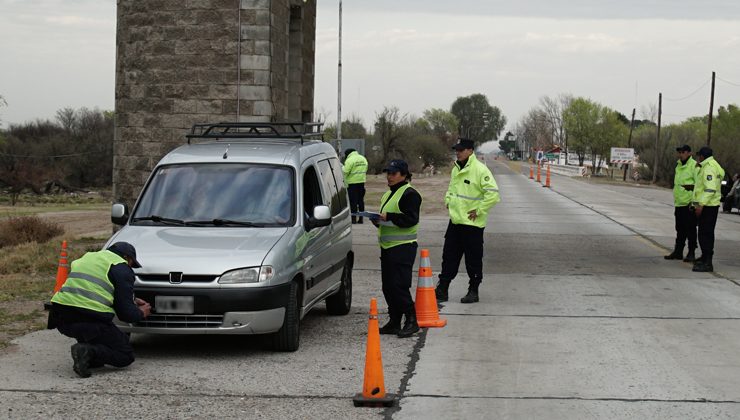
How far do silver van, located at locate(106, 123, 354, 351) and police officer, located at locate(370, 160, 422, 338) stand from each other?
0.62 meters

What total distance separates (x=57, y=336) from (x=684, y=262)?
1102cm

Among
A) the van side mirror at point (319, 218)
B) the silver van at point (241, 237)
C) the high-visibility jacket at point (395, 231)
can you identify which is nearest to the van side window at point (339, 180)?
the silver van at point (241, 237)

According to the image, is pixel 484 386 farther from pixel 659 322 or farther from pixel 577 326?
pixel 659 322

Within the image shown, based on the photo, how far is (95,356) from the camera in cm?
821

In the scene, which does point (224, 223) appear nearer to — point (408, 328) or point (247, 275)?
point (247, 275)

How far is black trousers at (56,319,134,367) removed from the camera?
8.29 metres

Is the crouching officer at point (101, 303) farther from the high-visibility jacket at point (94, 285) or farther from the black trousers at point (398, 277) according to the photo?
the black trousers at point (398, 277)

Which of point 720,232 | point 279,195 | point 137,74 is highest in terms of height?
point 137,74

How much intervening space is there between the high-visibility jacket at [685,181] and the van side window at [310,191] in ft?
26.6

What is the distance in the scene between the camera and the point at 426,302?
35.3 ft

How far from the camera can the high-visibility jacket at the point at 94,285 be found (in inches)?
326

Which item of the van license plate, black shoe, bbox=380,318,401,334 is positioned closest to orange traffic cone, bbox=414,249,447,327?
black shoe, bbox=380,318,401,334

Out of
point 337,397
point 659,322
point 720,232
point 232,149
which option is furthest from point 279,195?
point 720,232

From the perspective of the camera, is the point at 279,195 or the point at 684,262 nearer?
the point at 279,195
